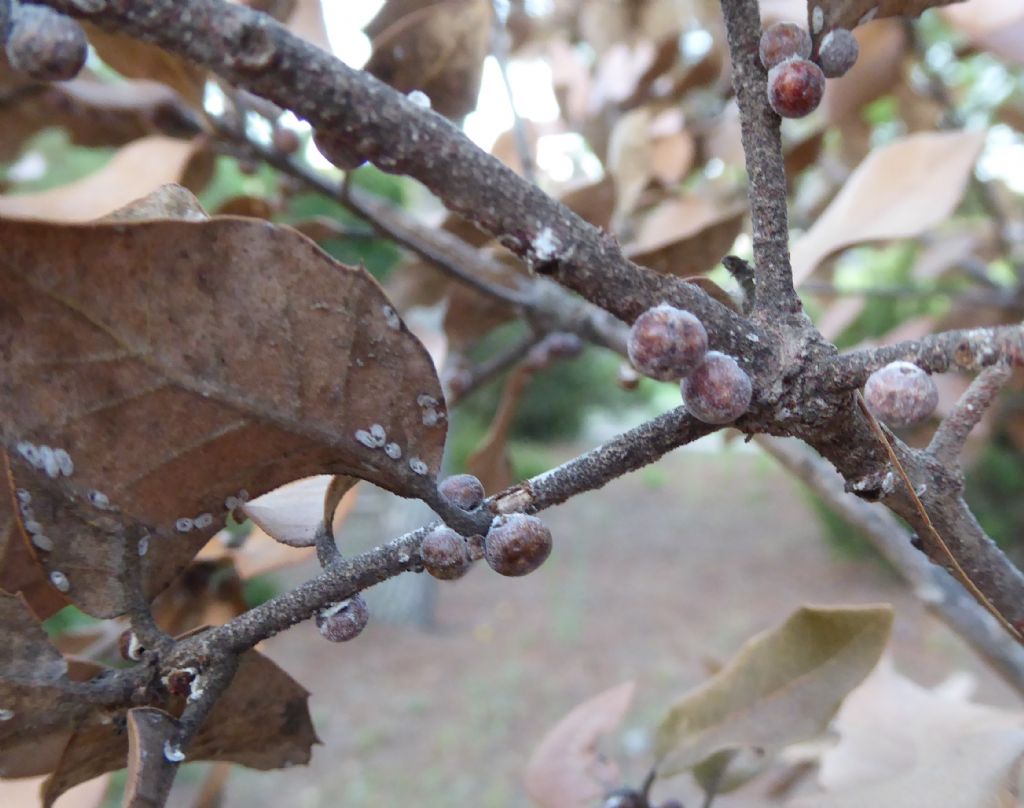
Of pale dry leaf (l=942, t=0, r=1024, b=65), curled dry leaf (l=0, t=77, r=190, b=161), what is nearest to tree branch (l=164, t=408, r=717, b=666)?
pale dry leaf (l=942, t=0, r=1024, b=65)

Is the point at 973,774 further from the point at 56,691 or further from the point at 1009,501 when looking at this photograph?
the point at 1009,501

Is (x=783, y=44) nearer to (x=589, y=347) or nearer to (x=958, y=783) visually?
(x=958, y=783)

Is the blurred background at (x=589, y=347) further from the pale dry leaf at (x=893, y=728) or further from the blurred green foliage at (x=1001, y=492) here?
the pale dry leaf at (x=893, y=728)

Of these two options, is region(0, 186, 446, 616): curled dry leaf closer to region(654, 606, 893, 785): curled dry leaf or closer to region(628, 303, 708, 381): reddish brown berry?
region(628, 303, 708, 381): reddish brown berry

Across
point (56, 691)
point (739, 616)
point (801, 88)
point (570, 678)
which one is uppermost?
point (739, 616)

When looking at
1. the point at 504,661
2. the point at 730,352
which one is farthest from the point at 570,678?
the point at 730,352

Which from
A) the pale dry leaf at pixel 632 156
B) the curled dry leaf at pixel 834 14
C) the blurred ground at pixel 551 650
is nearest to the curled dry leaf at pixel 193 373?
the curled dry leaf at pixel 834 14
